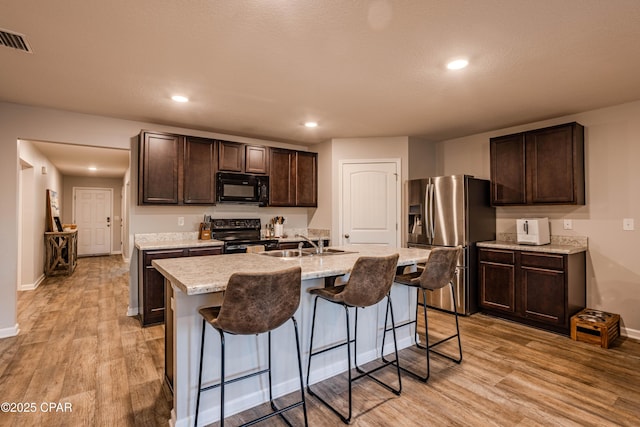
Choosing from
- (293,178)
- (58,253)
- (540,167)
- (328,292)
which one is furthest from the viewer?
(58,253)

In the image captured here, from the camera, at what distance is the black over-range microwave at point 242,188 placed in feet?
14.3

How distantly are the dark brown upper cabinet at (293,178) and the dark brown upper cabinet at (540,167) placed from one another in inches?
96.9

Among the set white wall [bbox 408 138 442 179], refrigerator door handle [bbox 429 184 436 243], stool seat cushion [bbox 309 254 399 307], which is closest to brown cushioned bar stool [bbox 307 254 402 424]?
stool seat cushion [bbox 309 254 399 307]

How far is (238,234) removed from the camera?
465 centimetres

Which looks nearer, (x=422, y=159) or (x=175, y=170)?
(x=175, y=170)

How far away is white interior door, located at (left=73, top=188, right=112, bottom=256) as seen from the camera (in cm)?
923

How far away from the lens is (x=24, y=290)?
5.20 metres

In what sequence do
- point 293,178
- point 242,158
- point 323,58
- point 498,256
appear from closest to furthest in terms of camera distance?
point 323,58
point 498,256
point 242,158
point 293,178

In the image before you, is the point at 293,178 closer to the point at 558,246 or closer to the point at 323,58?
the point at 323,58

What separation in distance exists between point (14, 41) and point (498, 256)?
15.4ft

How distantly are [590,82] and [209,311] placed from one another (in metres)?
3.46

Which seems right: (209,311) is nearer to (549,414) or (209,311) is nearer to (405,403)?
(405,403)

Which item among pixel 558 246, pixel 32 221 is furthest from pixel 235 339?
pixel 32 221

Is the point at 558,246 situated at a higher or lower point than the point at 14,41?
lower
